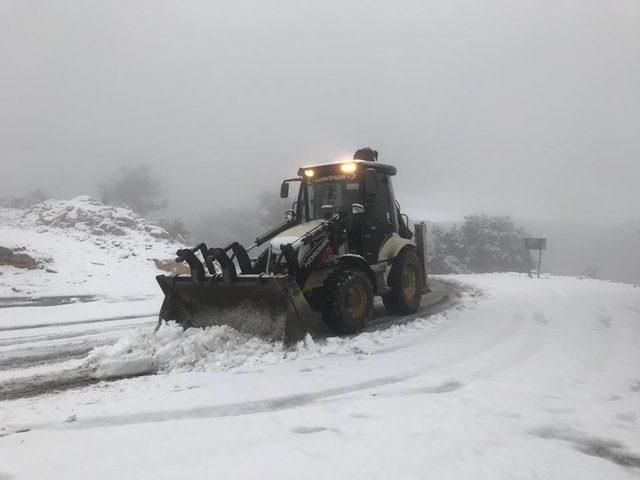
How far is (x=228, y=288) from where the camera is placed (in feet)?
19.3

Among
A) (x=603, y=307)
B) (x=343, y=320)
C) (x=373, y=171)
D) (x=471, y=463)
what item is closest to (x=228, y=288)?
(x=343, y=320)

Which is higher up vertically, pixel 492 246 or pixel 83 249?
pixel 83 249

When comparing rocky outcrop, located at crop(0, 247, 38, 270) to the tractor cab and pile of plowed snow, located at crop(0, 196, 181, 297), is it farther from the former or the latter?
the tractor cab

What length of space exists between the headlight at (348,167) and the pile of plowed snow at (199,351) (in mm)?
3006

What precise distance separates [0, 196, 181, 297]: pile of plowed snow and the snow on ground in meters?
9.34

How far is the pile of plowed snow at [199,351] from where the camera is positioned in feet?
16.2

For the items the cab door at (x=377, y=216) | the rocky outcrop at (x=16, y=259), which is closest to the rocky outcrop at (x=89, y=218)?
the rocky outcrop at (x=16, y=259)

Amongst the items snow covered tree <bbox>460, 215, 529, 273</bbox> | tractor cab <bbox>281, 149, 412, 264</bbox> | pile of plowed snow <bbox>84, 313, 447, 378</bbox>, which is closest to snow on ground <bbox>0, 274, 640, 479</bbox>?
pile of plowed snow <bbox>84, 313, 447, 378</bbox>

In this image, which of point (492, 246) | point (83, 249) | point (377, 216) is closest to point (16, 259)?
point (83, 249)

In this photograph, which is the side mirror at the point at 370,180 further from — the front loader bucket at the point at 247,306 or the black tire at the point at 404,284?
the front loader bucket at the point at 247,306

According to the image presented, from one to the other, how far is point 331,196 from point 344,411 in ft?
14.7

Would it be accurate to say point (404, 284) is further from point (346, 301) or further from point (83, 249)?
point (83, 249)

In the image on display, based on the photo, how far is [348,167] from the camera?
7.55 meters

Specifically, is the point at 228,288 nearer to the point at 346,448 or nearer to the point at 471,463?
the point at 346,448
